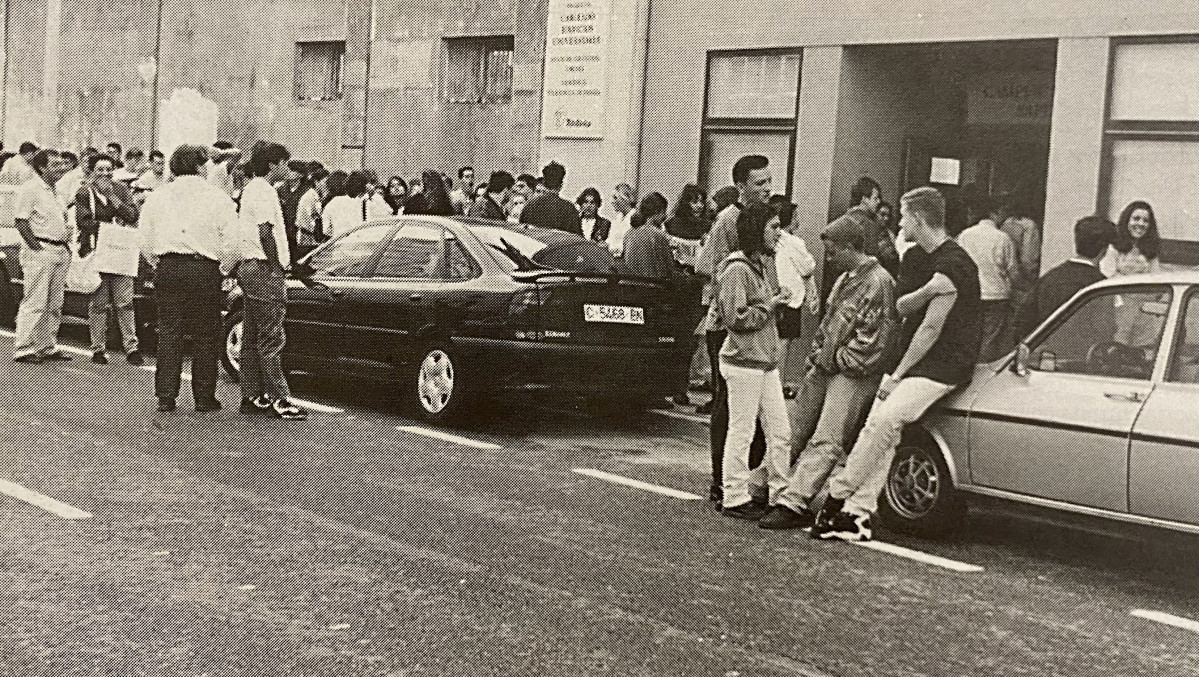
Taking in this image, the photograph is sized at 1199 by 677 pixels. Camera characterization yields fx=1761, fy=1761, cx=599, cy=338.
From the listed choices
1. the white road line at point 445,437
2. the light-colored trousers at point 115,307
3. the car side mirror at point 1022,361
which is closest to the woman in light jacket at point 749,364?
the car side mirror at point 1022,361

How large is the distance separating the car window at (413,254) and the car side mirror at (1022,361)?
5.05m

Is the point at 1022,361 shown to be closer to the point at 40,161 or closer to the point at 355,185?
the point at 355,185

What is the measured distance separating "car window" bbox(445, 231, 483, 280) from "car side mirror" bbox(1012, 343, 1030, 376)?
15.2ft

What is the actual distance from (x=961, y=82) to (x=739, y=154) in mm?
2780

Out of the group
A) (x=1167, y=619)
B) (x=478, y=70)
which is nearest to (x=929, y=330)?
(x=1167, y=619)

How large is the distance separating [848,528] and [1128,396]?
154 cm

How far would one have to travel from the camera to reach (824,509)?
8.88m

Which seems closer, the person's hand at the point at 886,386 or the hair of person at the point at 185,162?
the person's hand at the point at 886,386

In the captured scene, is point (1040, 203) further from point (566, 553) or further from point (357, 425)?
point (566, 553)

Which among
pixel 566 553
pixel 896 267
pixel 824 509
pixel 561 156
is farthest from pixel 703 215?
pixel 566 553

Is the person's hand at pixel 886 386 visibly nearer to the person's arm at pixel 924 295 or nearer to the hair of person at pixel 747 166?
the person's arm at pixel 924 295

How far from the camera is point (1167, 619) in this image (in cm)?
732

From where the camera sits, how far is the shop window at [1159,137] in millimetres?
14242

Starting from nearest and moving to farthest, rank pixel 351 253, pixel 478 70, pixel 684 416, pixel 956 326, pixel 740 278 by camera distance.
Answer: pixel 956 326 → pixel 740 278 → pixel 351 253 → pixel 684 416 → pixel 478 70
